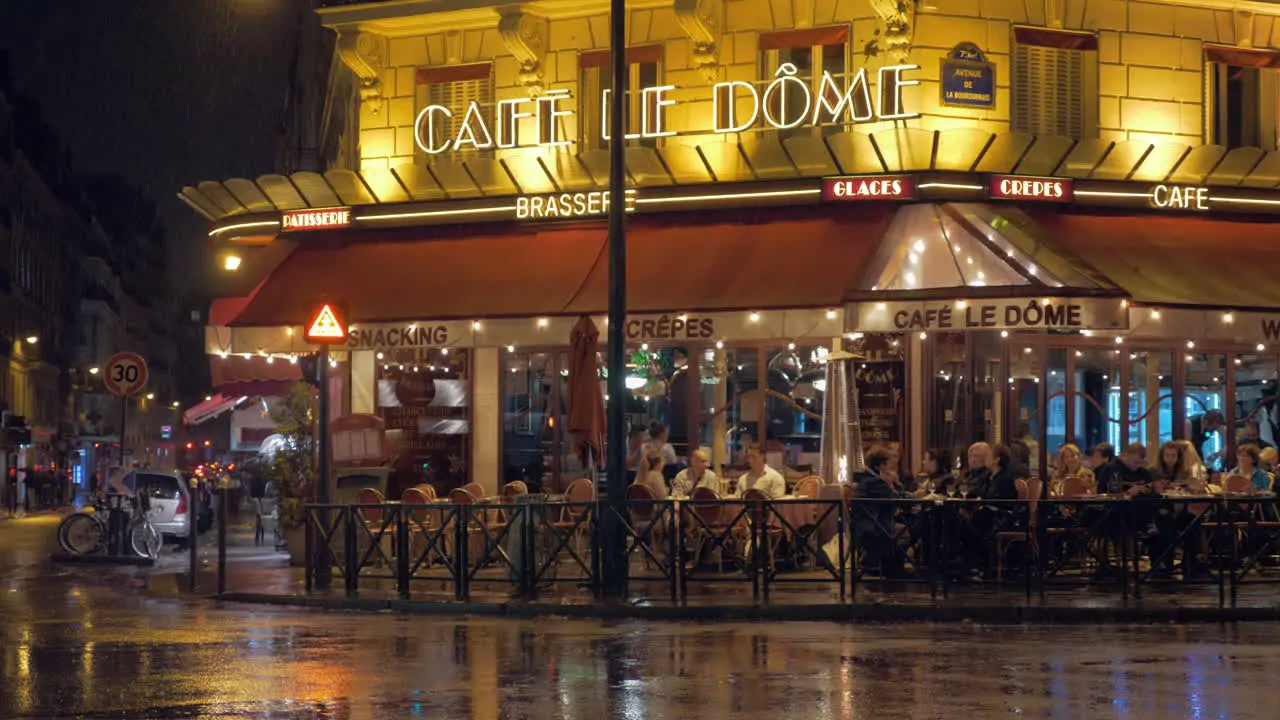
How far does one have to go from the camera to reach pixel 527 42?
78.9 feet

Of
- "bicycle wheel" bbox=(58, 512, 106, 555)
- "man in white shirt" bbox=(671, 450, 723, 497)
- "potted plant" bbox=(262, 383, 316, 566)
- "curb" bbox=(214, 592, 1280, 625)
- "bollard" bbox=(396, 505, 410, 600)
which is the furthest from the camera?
"bicycle wheel" bbox=(58, 512, 106, 555)

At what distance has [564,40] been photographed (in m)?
24.4

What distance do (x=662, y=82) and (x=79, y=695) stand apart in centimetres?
1426

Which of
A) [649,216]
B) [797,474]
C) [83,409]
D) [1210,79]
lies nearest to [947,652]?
[797,474]

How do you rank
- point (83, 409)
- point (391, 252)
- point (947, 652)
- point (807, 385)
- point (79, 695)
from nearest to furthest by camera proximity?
point (79, 695) < point (947, 652) < point (807, 385) < point (391, 252) < point (83, 409)

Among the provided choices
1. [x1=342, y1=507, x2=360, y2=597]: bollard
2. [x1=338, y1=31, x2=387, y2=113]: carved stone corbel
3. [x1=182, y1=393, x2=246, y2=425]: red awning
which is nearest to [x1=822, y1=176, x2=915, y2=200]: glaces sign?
[x1=338, y1=31, x2=387, y2=113]: carved stone corbel

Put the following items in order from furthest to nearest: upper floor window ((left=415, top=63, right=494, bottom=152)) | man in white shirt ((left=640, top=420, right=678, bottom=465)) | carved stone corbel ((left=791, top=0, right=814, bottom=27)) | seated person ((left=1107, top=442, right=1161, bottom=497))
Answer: upper floor window ((left=415, top=63, right=494, bottom=152)) < carved stone corbel ((left=791, top=0, right=814, bottom=27)) < man in white shirt ((left=640, top=420, right=678, bottom=465)) < seated person ((left=1107, top=442, right=1161, bottom=497))

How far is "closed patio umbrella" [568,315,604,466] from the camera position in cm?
1911

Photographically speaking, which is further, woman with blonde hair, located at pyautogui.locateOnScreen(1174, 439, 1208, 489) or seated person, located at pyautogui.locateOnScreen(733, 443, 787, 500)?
seated person, located at pyautogui.locateOnScreen(733, 443, 787, 500)

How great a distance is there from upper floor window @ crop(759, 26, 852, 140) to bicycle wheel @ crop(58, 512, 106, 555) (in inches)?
449

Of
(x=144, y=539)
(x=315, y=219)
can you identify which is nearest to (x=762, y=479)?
(x=315, y=219)

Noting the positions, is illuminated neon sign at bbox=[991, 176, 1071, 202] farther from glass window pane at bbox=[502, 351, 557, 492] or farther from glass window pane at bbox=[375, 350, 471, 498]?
glass window pane at bbox=[375, 350, 471, 498]

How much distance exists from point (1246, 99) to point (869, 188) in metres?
5.61

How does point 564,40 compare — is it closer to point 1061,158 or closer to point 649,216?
point 649,216
